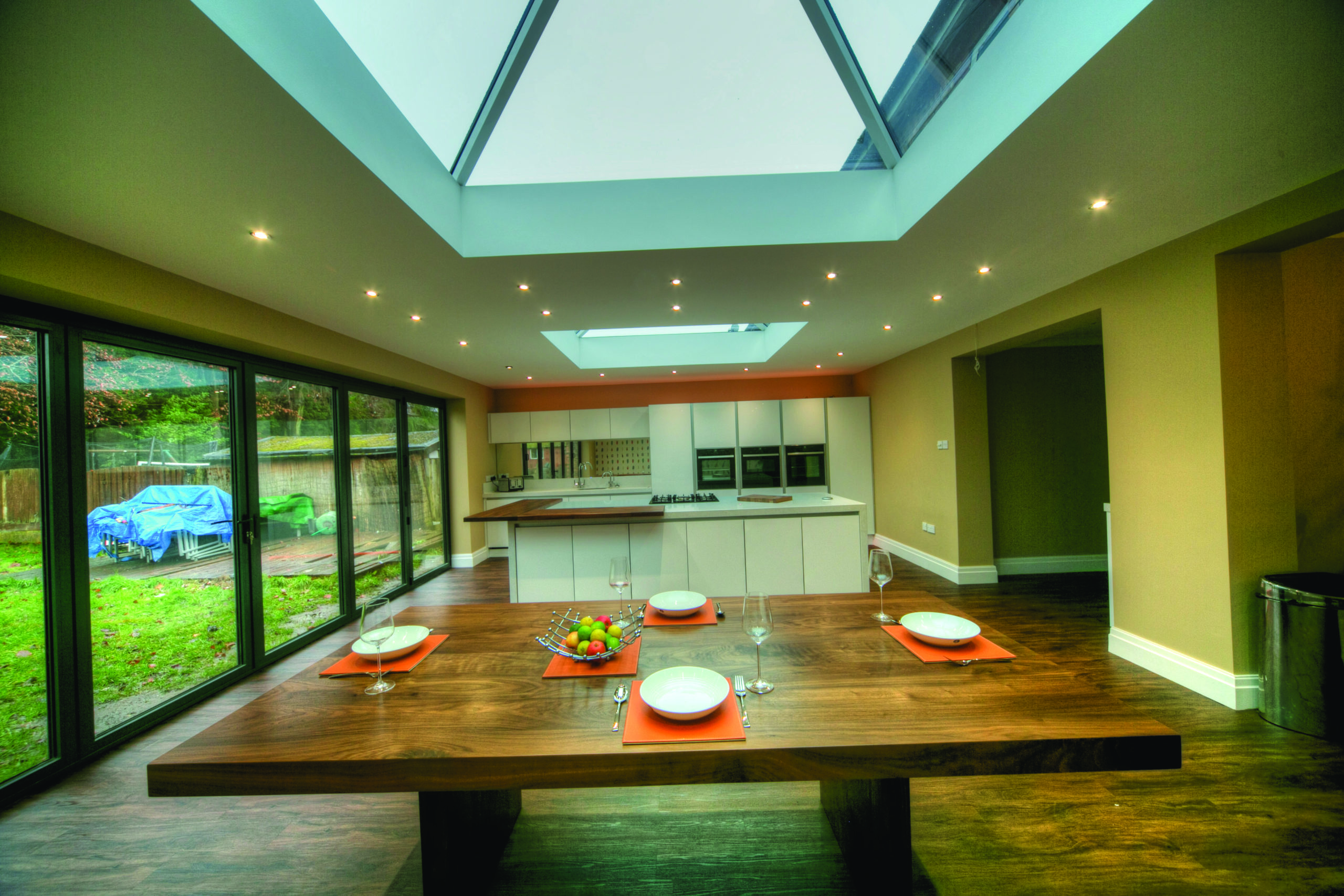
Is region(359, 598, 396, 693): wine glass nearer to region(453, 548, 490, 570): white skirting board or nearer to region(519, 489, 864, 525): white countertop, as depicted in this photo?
region(519, 489, 864, 525): white countertop

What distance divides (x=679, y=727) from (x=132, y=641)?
10.3 ft

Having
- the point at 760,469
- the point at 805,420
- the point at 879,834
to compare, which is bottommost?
the point at 879,834

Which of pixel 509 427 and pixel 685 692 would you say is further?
pixel 509 427

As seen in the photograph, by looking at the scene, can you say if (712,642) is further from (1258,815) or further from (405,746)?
(1258,815)

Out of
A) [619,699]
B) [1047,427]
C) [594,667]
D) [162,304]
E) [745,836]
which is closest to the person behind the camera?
[619,699]

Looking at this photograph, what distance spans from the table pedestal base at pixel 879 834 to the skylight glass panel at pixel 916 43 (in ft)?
7.95

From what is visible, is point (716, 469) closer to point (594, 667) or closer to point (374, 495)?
point (374, 495)

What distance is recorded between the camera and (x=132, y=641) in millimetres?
2492

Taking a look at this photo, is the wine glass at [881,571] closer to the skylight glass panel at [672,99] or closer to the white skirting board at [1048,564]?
the skylight glass panel at [672,99]

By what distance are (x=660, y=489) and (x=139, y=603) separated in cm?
472

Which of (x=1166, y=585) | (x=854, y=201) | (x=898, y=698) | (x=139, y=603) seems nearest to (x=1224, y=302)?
(x=1166, y=585)

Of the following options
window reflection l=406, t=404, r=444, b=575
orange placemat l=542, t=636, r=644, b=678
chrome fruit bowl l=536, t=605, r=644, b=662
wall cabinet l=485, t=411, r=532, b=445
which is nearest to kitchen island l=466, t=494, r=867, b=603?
chrome fruit bowl l=536, t=605, r=644, b=662

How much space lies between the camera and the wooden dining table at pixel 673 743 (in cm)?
99

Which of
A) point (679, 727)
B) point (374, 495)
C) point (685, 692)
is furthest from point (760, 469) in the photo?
point (679, 727)
